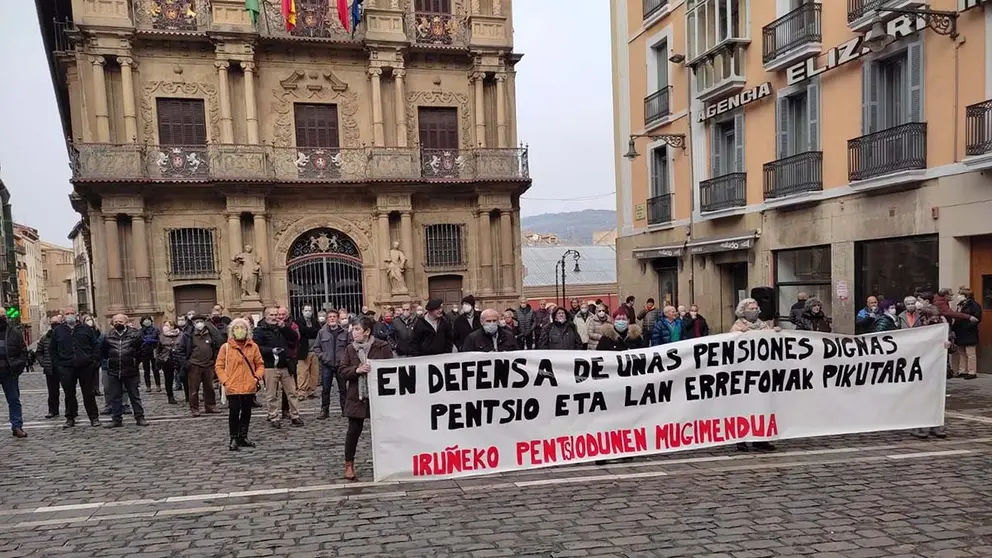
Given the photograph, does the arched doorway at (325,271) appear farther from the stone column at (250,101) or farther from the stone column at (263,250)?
the stone column at (250,101)

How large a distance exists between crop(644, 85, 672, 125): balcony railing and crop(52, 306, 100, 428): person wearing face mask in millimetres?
17456

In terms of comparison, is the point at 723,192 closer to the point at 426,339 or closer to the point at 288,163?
the point at 426,339

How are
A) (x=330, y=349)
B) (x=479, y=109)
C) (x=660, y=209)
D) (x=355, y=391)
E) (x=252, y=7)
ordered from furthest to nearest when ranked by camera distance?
1. (x=479, y=109)
2. (x=252, y=7)
3. (x=660, y=209)
4. (x=330, y=349)
5. (x=355, y=391)

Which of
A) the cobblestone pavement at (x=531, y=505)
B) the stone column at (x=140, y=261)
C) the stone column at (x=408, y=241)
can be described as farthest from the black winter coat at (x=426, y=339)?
the stone column at (x=140, y=261)

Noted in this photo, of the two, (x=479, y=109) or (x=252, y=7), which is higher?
(x=252, y=7)

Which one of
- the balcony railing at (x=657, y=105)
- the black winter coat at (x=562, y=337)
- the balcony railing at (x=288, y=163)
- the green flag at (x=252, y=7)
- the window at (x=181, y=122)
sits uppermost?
the green flag at (x=252, y=7)

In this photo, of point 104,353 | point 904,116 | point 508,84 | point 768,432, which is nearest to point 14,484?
point 104,353

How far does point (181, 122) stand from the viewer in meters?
25.2

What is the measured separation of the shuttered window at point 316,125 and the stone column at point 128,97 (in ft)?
18.7

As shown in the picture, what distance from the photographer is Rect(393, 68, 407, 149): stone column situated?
26312 millimetres

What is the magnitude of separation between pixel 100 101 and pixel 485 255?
49.8ft

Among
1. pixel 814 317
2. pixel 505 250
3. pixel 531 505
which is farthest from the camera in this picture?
pixel 505 250

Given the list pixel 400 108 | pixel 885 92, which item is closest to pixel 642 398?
pixel 885 92

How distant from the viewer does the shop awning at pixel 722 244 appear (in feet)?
60.2
